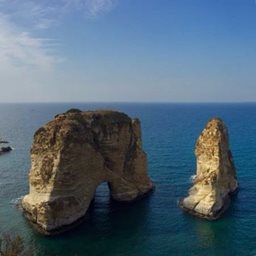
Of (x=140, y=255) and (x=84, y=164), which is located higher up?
(x=84, y=164)

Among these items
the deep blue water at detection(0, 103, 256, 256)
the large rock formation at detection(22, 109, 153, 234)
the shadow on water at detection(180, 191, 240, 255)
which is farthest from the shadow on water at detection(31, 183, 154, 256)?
the shadow on water at detection(180, 191, 240, 255)

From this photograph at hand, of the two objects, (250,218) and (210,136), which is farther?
(210,136)

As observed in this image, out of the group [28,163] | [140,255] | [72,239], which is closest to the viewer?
[140,255]

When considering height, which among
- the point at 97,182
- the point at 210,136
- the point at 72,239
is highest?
the point at 210,136

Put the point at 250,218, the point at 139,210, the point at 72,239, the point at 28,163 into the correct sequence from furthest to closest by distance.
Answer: the point at 28,163 → the point at 139,210 → the point at 250,218 → the point at 72,239

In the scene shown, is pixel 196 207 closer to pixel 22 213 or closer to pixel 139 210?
pixel 139 210

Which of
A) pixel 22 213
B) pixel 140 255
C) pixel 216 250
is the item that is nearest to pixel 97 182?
pixel 22 213

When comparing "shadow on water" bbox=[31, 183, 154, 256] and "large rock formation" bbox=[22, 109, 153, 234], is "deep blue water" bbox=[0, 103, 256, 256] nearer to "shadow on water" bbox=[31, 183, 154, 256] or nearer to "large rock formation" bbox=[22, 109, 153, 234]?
"shadow on water" bbox=[31, 183, 154, 256]
